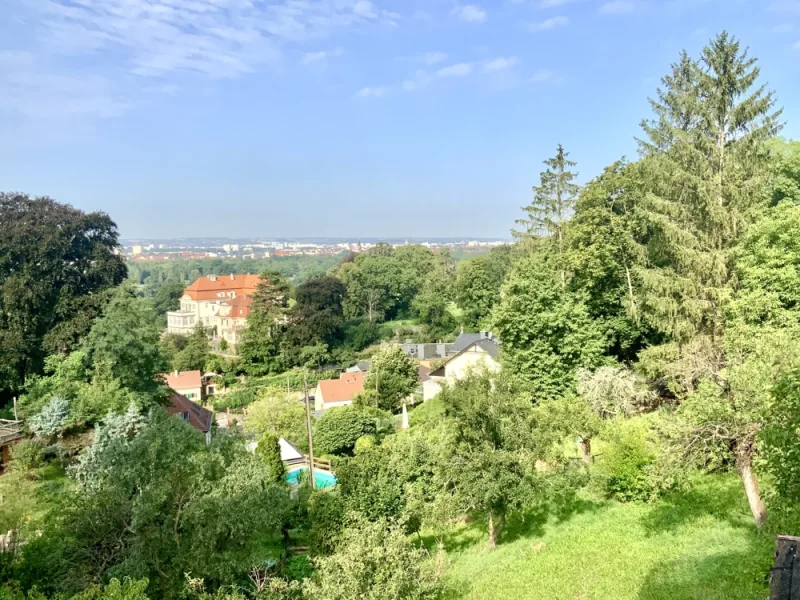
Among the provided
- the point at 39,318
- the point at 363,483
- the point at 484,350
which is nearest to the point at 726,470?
the point at 363,483

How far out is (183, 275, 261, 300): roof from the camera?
267 ft

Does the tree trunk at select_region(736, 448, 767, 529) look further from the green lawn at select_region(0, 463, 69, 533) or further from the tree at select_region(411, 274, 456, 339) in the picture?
the tree at select_region(411, 274, 456, 339)

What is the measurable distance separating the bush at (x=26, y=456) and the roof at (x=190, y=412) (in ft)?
→ 21.3

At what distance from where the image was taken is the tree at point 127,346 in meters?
21.0

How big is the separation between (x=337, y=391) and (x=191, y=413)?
15.4 meters

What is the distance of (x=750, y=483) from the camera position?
10.4 m

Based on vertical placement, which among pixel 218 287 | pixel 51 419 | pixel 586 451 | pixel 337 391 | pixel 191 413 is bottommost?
pixel 337 391

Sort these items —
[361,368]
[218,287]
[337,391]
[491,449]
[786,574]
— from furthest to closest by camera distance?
[218,287] < [361,368] < [337,391] < [491,449] < [786,574]

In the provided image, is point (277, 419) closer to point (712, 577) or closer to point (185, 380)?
point (185, 380)

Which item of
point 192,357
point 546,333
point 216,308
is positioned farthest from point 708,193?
point 216,308

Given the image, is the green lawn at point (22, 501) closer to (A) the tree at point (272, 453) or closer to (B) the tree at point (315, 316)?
(A) the tree at point (272, 453)

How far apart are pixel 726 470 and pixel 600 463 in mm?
2996

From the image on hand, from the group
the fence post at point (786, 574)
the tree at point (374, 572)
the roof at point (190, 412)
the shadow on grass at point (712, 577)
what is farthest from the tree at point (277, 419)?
the fence post at point (786, 574)

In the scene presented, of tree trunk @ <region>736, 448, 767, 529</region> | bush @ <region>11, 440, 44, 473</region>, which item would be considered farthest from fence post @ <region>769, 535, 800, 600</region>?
bush @ <region>11, 440, 44, 473</region>
